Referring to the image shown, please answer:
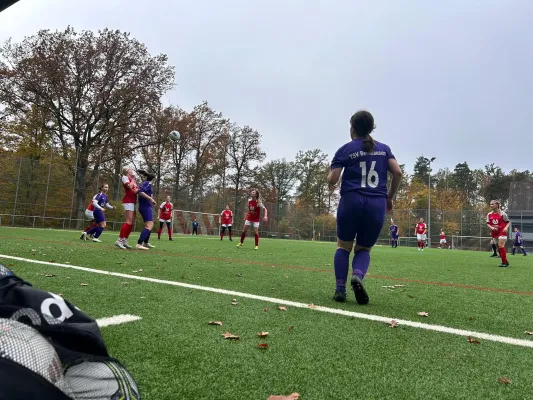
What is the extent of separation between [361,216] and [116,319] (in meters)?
2.59

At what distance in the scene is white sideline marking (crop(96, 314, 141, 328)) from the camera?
9.08 ft

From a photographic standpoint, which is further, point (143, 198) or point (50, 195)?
point (50, 195)

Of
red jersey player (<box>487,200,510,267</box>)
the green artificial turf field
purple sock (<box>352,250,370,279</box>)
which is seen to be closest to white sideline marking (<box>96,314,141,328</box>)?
the green artificial turf field

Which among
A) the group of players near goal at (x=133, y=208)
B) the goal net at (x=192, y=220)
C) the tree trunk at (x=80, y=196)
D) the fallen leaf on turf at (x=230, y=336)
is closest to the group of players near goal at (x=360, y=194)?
the fallen leaf on turf at (x=230, y=336)

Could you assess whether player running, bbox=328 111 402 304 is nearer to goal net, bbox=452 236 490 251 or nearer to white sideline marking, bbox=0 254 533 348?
white sideline marking, bbox=0 254 533 348

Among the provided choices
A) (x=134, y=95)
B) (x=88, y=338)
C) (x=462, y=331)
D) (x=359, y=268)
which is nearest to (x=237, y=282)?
(x=359, y=268)

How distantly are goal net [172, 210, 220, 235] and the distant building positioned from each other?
36.6m

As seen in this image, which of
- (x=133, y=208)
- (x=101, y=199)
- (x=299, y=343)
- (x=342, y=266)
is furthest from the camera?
(x=101, y=199)

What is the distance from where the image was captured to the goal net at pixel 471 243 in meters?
43.4

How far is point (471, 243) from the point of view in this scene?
44.1 meters

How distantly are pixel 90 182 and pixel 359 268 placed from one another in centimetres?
2466

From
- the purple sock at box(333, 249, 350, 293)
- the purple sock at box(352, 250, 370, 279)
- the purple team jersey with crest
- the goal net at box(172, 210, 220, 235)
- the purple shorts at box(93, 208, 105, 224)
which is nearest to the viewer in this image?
the purple sock at box(352, 250, 370, 279)

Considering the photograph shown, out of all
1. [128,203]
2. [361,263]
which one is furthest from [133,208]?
[361,263]

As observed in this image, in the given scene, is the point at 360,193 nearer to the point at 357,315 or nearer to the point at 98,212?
the point at 357,315
